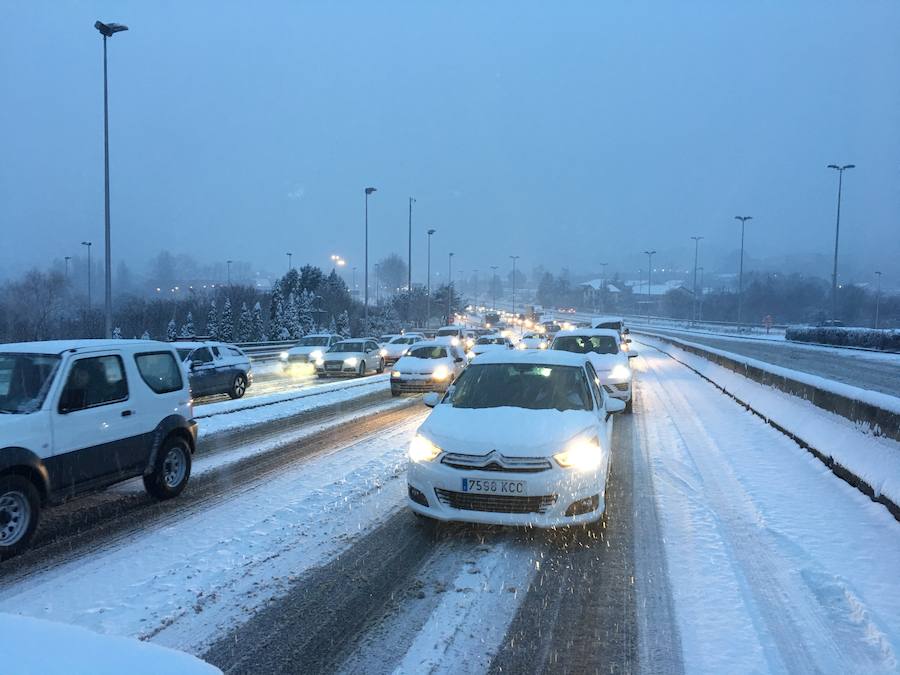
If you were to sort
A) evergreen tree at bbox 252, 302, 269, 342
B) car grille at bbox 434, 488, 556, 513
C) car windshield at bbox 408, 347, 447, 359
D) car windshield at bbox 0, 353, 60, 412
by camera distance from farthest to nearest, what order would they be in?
1. evergreen tree at bbox 252, 302, 269, 342
2. car windshield at bbox 408, 347, 447, 359
3. car windshield at bbox 0, 353, 60, 412
4. car grille at bbox 434, 488, 556, 513

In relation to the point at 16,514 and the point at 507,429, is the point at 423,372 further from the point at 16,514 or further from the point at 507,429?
the point at 16,514

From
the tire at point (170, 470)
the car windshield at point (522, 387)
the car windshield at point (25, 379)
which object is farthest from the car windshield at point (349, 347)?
the car windshield at point (25, 379)

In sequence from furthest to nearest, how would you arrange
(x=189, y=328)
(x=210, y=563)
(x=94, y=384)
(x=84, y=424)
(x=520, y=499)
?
(x=189, y=328) → (x=94, y=384) → (x=84, y=424) → (x=520, y=499) → (x=210, y=563)

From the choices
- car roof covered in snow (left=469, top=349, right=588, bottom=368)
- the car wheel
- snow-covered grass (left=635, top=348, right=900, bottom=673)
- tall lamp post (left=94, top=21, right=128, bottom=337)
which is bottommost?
snow-covered grass (left=635, top=348, right=900, bottom=673)

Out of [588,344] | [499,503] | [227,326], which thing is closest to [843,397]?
[499,503]

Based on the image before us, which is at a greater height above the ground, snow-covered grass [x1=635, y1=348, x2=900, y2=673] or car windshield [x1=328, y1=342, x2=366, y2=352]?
car windshield [x1=328, y1=342, x2=366, y2=352]

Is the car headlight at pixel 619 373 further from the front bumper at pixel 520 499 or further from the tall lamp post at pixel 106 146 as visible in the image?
the tall lamp post at pixel 106 146

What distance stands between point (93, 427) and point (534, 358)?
4842 millimetres

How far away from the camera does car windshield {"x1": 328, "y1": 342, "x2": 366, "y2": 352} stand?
27298 mm

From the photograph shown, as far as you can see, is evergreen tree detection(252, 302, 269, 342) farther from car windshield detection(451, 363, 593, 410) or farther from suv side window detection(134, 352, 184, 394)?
car windshield detection(451, 363, 593, 410)

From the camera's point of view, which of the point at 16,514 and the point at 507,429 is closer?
the point at 16,514

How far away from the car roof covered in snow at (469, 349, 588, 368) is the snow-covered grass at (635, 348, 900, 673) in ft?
6.09

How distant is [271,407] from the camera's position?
15.5m

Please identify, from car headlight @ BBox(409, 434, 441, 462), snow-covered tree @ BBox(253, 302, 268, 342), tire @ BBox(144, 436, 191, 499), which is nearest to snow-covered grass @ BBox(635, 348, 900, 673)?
car headlight @ BBox(409, 434, 441, 462)
